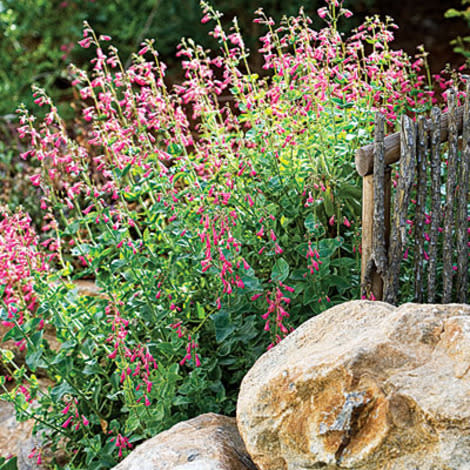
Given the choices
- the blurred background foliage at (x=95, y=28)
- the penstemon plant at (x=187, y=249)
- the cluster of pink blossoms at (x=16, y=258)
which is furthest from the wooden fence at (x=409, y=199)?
the blurred background foliage at (x=95, y=28)

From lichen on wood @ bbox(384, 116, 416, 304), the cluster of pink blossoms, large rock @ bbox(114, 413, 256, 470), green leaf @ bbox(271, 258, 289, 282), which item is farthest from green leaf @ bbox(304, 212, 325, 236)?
A: the cluster of pink blossoms

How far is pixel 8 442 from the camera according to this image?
4.05 meters

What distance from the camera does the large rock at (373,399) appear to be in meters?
2.11

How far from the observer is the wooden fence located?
3.05 meters

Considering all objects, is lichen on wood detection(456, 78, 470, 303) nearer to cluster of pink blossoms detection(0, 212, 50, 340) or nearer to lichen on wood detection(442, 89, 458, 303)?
lichen on wood detection(442, 89, 458, 303)

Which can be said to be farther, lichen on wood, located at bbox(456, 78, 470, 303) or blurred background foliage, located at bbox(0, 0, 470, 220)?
blurred background foliage, located at bbox(0, 0, 470, 220)

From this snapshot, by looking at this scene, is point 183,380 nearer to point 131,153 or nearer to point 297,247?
point 297,247

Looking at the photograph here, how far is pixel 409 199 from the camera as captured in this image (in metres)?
3.13

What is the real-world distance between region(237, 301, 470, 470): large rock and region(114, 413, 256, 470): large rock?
0.19 m

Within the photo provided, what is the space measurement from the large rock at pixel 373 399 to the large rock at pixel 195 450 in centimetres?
19

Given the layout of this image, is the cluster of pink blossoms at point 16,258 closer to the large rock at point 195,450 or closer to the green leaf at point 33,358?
the green leaf at point 33,358

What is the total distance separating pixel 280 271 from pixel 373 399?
94 cm

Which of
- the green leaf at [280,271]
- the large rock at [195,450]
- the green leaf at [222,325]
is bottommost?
the large rock at [195,450]

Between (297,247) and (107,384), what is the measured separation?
128cm
